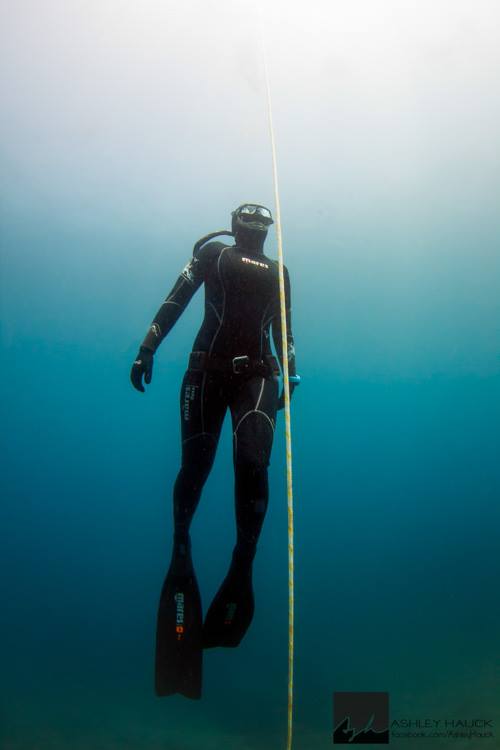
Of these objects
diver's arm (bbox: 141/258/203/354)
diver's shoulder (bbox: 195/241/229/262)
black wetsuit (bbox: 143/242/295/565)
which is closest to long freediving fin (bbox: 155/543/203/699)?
black wetsuit (bbox: 143/242/295/565)

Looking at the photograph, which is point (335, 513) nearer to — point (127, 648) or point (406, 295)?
point (406, 295)

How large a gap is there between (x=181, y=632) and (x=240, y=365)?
153 cm

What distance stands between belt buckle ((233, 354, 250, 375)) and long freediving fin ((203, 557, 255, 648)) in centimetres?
105

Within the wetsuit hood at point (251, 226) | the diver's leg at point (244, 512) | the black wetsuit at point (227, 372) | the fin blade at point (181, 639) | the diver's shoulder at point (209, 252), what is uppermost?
the wetsuit hood at point (251, 226)

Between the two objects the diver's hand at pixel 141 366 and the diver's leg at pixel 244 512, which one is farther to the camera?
the diver's hand at pixel 141 366

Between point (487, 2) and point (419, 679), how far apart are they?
22.8ft

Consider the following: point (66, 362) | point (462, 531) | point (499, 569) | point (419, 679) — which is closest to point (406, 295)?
point (499, 569)

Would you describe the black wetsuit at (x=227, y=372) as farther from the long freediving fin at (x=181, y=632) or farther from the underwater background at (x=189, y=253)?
the underwater background at (x=189, y=253)

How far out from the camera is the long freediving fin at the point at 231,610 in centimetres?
261

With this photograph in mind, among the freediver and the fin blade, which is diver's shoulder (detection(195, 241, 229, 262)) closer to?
the freediver

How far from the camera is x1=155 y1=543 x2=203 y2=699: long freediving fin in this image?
2.71 m

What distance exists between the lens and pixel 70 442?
33.5 feet

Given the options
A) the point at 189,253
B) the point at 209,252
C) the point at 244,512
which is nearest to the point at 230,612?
the point at 244,512

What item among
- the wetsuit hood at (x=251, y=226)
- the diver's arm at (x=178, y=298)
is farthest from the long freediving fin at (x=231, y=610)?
the wetsuit hood at (x=251, y=226)
